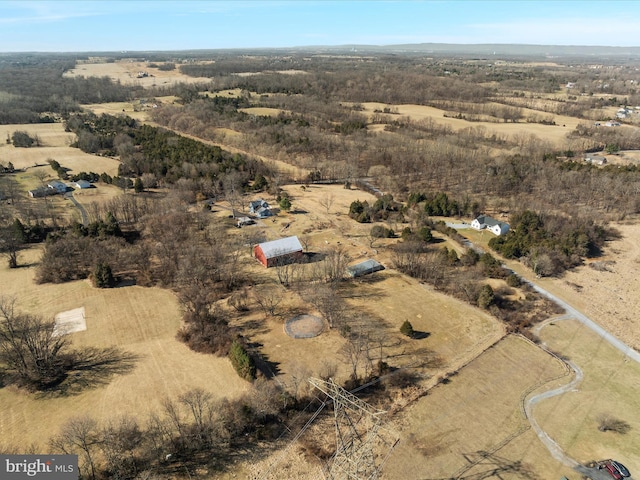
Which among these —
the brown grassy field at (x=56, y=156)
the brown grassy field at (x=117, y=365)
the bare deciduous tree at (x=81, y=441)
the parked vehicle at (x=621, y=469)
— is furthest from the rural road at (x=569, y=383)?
the brown grassy field at (x=56, y=156)

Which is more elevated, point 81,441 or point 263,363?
point 81,441

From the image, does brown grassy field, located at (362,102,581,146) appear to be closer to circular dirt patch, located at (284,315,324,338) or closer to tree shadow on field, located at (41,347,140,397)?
circular dirt patch, located at (284,315,324,338)

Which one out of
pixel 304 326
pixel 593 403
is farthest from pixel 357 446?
pixel 593 403

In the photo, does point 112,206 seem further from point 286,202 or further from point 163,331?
point 163,331

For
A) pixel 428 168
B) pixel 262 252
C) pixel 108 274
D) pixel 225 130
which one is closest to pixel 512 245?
pixel 262 252

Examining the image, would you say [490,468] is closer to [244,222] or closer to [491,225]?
[491,225]

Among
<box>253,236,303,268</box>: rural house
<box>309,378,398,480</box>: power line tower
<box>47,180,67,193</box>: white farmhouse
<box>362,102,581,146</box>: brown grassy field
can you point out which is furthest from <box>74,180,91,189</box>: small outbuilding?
<box>362,102,581,146</box>: brown grassy field
